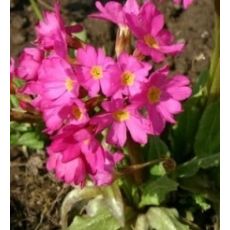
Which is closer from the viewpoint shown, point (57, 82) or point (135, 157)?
point (57, 82)

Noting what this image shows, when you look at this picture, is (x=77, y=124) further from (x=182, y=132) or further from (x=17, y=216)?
(x=17, y=216)

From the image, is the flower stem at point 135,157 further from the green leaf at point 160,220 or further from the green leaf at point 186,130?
the green leaf at point 186,130

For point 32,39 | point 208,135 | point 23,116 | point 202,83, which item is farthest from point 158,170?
point 32,39

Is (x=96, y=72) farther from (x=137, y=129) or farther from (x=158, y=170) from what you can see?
(x=158, y=170)

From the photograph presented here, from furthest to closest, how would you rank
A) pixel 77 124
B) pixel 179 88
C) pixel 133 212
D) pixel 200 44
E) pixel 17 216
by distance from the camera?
pixel 200 44, pixel 17 216, pixel 133 212, pixel 179 88, pixel 77 124

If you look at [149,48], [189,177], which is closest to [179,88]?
[149,48]

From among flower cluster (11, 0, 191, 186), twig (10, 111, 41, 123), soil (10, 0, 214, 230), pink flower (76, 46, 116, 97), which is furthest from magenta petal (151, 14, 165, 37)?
soil (10, 0, 214, 230)
